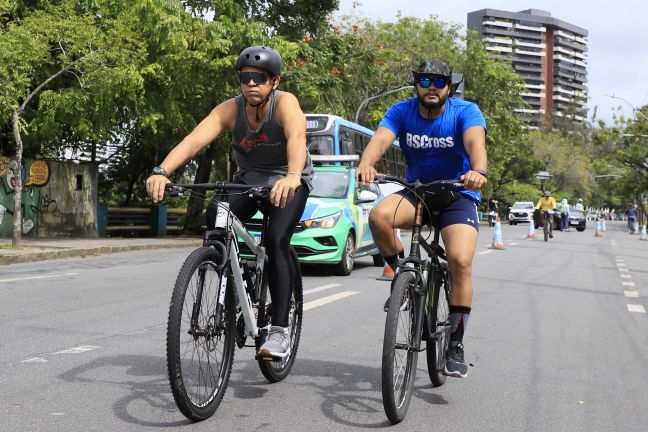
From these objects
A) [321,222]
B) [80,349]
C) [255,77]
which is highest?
[255,77]

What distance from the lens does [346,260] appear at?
40.1 feet

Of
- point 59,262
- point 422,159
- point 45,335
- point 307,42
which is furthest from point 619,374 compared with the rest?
point 307,42

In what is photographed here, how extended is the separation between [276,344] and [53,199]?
17.8 metres

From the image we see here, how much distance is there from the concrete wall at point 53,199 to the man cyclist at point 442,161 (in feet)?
53.7

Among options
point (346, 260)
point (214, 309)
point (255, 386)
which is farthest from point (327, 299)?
point (214, 309)

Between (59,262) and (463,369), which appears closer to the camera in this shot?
(463,369)

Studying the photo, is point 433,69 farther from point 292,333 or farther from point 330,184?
point 330,184

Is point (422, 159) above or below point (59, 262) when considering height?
above

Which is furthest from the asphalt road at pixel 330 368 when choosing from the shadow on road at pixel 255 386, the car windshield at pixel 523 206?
the car windshield at pixel 523 206

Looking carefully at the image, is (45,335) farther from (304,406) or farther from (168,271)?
(168,271)

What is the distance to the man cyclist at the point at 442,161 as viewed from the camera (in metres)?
4.54

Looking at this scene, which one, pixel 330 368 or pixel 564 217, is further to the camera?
pixel 564 217

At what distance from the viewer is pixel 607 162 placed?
68562 mm

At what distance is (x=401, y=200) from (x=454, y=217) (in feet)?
1.00
